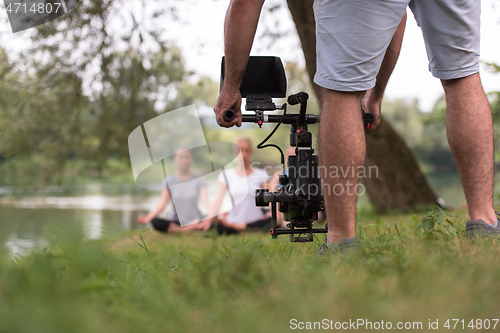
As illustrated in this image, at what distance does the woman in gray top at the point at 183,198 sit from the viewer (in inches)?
187

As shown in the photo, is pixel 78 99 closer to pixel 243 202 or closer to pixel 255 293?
pixel 243 202

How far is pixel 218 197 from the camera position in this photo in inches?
198

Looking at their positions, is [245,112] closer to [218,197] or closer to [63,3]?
[218,197]

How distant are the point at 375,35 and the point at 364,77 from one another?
175 millimetres

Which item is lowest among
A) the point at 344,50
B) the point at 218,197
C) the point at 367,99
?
the point at 218,197

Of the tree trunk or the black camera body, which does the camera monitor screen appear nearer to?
the black camera body

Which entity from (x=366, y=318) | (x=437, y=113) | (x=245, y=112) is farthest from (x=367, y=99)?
(x=437, y=113)

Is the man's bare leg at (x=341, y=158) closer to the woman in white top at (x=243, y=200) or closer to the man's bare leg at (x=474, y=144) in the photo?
the man's bare leg at (x=474, y=144)

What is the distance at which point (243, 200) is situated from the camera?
523cm

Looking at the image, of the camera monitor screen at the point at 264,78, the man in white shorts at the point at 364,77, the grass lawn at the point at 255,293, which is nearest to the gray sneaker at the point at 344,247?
the man in white shorts at the point at 364,77

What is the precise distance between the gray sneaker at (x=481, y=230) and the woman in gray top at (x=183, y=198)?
10.1ft

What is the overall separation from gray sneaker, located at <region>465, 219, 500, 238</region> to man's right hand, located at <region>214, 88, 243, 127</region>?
3.70 feet

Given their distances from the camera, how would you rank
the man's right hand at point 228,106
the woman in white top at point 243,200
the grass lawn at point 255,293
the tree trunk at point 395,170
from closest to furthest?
the grass lawn at point 255,293
the man's right hand at point 228,106
the woman in white top at point 243,200
the tree trunk at point 395,170

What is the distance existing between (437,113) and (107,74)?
22.8 ft
